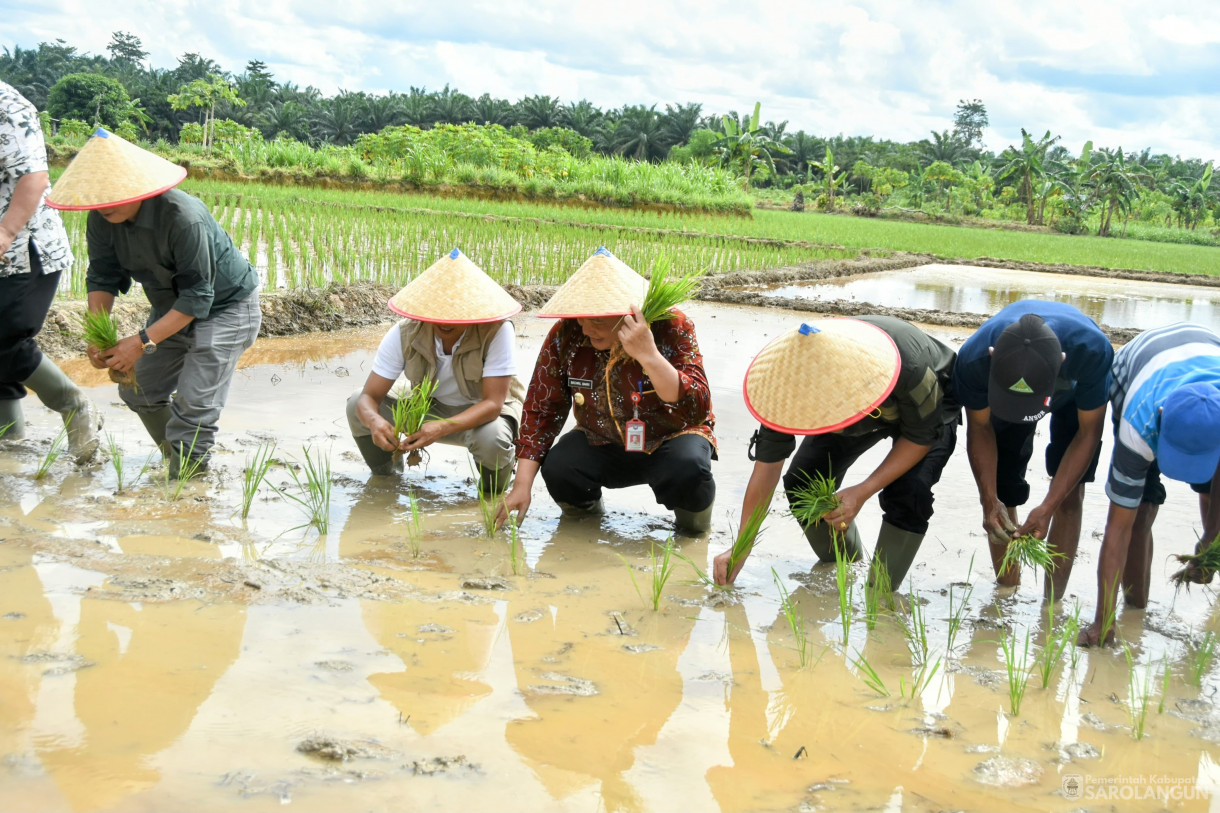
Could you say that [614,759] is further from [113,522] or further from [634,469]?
[113,522]

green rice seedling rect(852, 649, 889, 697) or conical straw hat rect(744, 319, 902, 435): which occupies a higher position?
conical straw hat rect(744, 319, 902, 435)

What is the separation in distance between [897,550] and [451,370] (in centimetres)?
170

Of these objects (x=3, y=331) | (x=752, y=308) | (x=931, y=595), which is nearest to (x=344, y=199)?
(x=752, y=308)

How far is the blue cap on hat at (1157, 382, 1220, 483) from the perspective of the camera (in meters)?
2.11

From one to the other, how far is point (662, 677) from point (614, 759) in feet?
1.41

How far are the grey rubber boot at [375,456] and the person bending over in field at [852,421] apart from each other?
1512mm

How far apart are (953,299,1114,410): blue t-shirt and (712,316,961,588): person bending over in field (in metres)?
0.10

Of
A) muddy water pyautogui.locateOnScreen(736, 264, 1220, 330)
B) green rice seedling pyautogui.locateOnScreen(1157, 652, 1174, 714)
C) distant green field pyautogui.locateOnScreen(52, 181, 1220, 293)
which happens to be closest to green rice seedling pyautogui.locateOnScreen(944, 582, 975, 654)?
green rice seedling pyautogui.locateOnScreen(1157, 652, 1174, 714)

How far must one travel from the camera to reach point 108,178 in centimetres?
320

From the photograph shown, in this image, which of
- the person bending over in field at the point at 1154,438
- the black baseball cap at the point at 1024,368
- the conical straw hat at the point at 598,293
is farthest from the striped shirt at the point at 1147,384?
the conical straw hat at the point at 598,293

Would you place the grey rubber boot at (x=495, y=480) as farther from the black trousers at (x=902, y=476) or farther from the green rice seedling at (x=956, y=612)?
the green rice seedling at (x=956, y=612)

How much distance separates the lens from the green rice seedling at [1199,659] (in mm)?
2432

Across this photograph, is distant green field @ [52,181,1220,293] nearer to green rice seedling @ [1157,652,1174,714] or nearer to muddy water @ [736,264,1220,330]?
muddy water @ [736,264,1220,330]

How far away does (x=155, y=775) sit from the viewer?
5.43 feet
